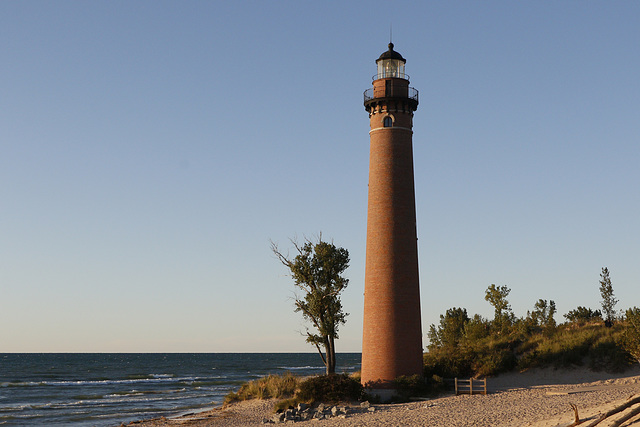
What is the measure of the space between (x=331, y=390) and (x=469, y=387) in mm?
8053

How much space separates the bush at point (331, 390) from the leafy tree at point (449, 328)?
2223 centimetres

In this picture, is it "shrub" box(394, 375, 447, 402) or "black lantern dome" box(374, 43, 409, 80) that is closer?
"shrub" box(394, 375, 447, 402)

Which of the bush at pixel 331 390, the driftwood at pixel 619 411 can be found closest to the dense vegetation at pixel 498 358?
the bush at pixel 331 390

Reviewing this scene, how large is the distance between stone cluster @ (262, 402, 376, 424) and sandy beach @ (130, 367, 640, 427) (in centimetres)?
26

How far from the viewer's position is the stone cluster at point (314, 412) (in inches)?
1134

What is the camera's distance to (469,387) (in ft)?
111

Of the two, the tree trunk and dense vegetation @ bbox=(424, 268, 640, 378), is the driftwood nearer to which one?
dense vegetation @ bbox=(424, 268, 640, 378)

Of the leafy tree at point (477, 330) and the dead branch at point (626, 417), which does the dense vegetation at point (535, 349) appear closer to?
the leafy tree at point (477, 330)

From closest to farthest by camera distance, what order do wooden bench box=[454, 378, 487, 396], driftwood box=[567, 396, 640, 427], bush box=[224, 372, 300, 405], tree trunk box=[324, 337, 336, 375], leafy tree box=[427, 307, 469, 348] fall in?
driftwood box=[567, 396, 640, 427], wooden bench box=[454, 378, 487, 396], bush box=[224, 372, 300, 405], tree trunk box=[324, 337, 336, 375], leafy tree box=[427, 307, 469, 348]

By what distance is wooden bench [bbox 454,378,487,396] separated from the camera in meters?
33.0

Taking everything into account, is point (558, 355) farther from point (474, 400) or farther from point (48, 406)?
point (48, 406)

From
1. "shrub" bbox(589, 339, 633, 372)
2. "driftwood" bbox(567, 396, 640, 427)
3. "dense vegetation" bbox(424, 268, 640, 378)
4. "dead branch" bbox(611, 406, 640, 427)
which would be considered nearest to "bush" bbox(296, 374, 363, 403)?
"dense vegetation" bbox(424, 268, 640, 378)

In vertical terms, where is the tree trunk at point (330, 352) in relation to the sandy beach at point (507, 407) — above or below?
above

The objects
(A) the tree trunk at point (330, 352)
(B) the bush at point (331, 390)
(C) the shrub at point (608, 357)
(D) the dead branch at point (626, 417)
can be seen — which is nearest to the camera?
(D) the dead branch at point (626, 417)
